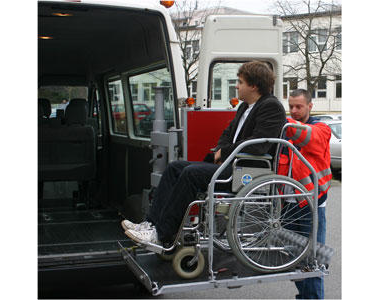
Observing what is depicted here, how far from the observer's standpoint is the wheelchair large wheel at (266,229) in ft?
11.9

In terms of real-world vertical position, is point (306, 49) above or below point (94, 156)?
above

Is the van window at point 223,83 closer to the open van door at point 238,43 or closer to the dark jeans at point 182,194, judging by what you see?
the open van door at point 238,43

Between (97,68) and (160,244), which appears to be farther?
(97,68)

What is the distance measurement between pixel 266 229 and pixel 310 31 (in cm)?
2045

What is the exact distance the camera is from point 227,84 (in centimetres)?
862

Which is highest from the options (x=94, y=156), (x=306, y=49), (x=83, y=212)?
(x=306, y=49)

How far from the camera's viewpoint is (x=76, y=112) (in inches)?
303

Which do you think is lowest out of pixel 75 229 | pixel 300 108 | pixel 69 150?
pixel 75 229

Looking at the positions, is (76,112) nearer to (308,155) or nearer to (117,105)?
(117,105)

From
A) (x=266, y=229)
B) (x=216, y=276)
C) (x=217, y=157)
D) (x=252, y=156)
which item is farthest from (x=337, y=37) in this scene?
(x=216, y=276)
